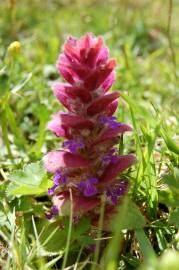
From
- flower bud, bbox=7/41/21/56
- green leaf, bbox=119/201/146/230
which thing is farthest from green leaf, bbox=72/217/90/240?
flower bud, bbox=7/41/21/56

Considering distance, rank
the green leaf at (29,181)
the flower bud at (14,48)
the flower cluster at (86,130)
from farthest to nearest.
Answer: the flower bud at (14,48)
the green leaf at (29,181)
the flower cluster at (86,130)

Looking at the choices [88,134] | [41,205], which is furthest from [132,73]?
[88,134]

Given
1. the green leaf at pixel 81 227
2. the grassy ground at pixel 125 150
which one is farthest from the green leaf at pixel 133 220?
the green leaf at pixel 81 227

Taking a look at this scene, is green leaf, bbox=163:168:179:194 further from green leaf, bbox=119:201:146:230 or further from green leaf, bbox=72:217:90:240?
green leaf, bbox=72:217:90:240

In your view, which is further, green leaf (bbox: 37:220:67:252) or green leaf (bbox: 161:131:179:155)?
green leaf (bbox: 161:131:179:155)

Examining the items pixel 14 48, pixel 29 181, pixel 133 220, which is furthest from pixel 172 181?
pixel 14 48

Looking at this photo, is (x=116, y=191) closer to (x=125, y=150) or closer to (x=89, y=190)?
(x=89, y=190)

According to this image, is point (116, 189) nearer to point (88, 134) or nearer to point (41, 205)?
point (88, 134)

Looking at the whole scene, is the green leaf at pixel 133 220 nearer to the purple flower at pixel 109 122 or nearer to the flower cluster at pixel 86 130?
the flower cluster at pixel 86 130
